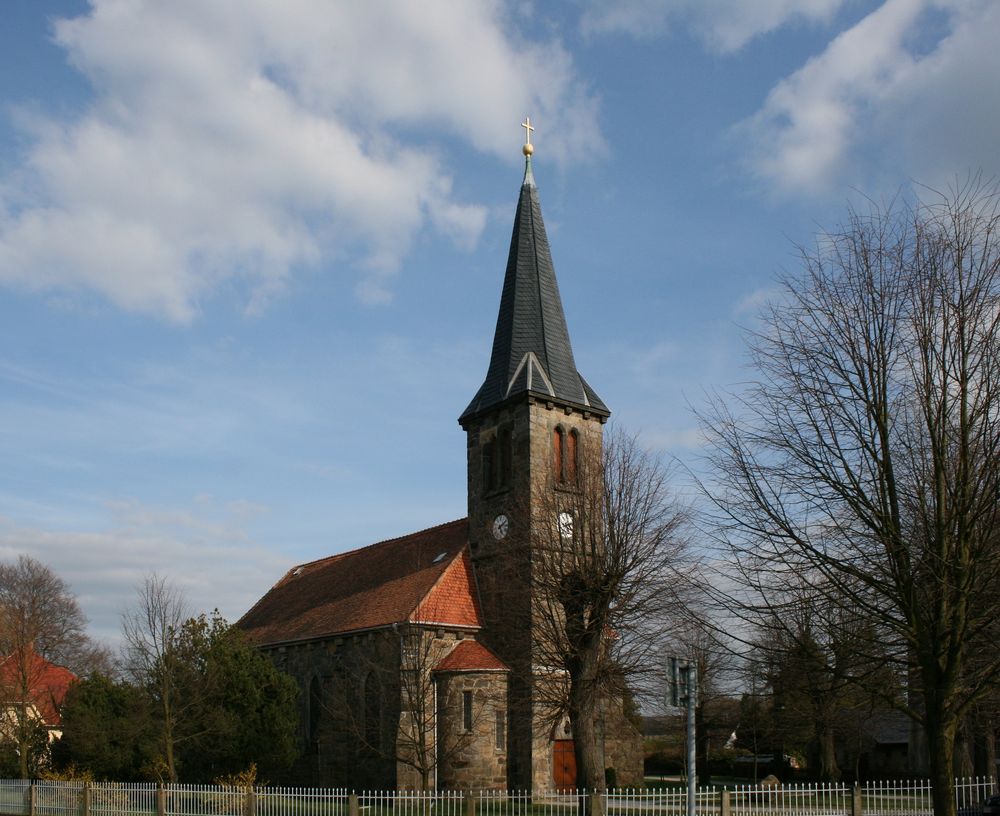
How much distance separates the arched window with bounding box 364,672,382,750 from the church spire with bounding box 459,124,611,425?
9.86m

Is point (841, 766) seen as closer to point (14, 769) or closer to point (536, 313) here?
point (536, 313)

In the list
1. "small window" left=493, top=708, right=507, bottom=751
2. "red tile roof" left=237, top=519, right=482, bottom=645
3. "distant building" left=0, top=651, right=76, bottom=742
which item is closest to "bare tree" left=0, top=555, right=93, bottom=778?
"distant building" left=0, top=651, right=76, bottom=742

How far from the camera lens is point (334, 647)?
3534 cm

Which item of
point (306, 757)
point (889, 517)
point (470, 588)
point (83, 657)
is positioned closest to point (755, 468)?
point (889, 517)

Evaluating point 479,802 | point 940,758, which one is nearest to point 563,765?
point 479,802

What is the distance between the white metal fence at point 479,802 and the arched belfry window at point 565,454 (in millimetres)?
10532

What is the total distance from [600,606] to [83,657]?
50682 millimetres

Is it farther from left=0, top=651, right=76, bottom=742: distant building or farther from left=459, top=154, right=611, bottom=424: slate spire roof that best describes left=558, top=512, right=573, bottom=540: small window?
left=0, top=651, right=76, bottom=742: distant building

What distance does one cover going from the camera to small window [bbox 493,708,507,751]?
1204 inches

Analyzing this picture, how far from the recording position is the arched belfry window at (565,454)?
3275 centimetres

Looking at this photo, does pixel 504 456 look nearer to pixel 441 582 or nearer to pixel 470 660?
pixel 441 582

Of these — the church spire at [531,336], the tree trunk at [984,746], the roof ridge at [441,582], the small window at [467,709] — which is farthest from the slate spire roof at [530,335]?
the tree trunk at [984,746]

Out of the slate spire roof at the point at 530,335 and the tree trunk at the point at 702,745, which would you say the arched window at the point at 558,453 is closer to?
the slate spire roof at the point at 530,335

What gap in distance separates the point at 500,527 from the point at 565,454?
336cm
